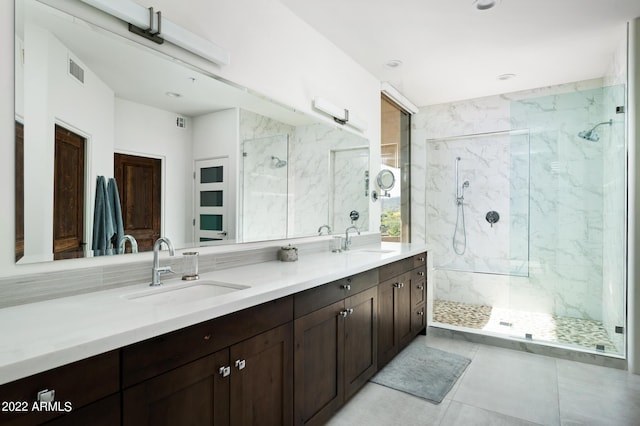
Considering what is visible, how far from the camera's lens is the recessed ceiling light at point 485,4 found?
2510 mm

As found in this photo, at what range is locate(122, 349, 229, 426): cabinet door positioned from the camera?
1.05 metres

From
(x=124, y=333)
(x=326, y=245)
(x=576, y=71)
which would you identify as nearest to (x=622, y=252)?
(x=576, y=71)

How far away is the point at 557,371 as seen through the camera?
284 cm

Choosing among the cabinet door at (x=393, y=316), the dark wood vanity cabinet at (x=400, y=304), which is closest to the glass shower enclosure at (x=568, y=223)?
the dark wood vanity cabinet at (x=400, y=304)

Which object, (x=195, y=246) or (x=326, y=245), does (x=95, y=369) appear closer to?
(x=195, y=246)

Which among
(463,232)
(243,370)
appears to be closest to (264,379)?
(243,370)

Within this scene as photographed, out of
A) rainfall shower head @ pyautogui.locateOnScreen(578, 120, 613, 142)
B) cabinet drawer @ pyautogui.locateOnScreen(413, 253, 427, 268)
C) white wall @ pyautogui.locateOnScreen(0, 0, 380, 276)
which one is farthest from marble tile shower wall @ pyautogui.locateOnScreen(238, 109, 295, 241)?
rainfall shower head @ pyautogui.locateOnScreen(578, 120, 613, 142)

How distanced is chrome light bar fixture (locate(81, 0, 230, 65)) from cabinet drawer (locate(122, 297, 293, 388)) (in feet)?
4.44

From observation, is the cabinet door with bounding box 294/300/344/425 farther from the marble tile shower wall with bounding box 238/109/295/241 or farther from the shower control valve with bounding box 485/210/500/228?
the shower control valve with bounding box 485/210/500/228

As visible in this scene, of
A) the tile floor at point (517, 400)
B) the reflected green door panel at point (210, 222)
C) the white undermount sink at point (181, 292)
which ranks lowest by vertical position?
the tile floor at point (517, 400)

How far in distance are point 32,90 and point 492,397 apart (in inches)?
120

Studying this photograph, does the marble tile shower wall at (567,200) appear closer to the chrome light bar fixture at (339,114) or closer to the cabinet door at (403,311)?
the cabinet door at (403,311)

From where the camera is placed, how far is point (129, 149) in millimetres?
1656

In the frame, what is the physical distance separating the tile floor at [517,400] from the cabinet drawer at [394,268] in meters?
0.79
